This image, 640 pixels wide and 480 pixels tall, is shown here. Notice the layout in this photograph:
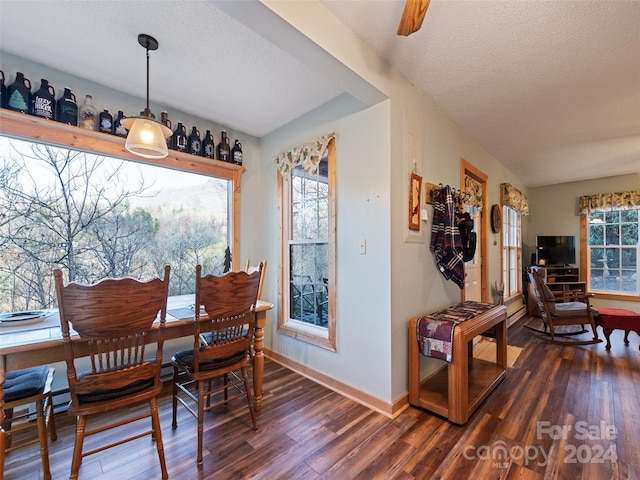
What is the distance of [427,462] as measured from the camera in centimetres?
162

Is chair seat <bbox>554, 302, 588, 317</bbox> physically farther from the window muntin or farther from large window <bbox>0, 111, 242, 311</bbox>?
the window muntin

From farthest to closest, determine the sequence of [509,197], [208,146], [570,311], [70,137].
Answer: [509,197] < [570,311] < [208,146] < [70,137]

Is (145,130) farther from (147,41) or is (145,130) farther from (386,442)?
(386,442)

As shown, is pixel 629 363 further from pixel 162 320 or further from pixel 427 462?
pixel 162 320

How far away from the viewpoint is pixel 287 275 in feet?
10.2

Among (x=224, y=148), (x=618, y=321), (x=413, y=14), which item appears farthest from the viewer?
(x=618, y=321)

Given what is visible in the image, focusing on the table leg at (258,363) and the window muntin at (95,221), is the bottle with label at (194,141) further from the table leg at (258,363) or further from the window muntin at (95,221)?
the table leg at (258,363)

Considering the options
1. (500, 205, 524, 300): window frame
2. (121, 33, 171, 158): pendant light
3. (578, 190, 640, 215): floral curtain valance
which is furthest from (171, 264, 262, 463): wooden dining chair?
(578, 190, 640, 215): floral curtain valance

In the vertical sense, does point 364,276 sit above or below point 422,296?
above

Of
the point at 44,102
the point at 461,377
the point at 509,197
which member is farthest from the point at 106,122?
the point at 509,197

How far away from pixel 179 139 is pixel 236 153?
23.3 inches

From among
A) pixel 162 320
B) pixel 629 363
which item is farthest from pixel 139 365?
pixel 629 363

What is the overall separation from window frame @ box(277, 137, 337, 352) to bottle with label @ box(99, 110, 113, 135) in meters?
1.54

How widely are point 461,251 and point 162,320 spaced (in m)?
2.45
